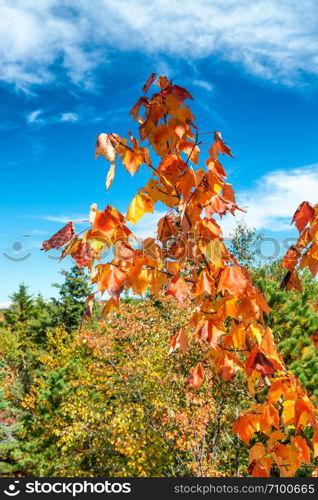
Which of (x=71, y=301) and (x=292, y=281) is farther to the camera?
(x=71, y=301)

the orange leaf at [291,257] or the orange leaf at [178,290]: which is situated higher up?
the orange leaf at [291,257]

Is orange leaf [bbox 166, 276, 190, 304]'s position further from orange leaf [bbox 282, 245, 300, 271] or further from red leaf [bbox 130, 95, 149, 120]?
red leaf [bbox 130, 95, 149, 120]

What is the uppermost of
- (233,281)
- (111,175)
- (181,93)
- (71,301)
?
(71,301)

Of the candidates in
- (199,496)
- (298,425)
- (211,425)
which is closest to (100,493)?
(199,496)

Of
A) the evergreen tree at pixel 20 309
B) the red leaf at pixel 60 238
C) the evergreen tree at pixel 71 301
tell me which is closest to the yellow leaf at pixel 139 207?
the red leaf at pixel 60 238

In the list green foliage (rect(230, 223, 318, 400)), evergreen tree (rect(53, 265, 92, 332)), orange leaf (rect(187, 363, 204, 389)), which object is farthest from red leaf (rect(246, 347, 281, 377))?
evergreen tree (rect(53, 265, 92, 332))

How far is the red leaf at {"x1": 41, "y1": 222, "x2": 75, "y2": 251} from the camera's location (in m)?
1.17

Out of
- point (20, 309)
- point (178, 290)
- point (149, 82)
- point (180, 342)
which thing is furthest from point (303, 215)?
point (20, 309)

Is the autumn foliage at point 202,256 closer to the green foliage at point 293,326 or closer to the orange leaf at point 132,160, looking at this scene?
the orange leaf at point 132,160

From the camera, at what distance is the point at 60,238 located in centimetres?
117

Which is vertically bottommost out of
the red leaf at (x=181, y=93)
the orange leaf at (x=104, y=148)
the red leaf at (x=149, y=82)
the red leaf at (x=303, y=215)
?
the red leaf at (x=303, y=215)

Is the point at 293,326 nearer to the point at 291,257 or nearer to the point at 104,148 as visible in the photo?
the point at 291,257

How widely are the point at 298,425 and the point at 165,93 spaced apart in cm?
141

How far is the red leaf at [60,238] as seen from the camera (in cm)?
117
